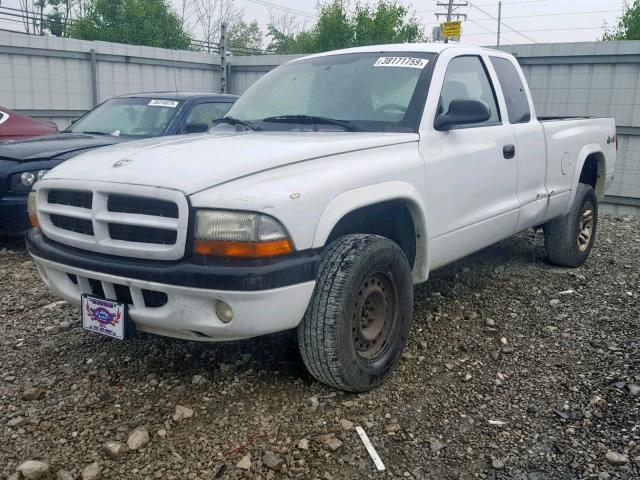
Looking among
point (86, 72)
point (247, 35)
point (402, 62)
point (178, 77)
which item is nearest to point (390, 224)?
point (402, 62)

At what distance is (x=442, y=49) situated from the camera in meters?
4.02

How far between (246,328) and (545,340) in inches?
84.6

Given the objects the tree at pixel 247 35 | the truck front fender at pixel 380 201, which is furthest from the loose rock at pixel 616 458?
the tree at pixel 247 35

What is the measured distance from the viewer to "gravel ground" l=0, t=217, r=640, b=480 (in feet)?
8.50

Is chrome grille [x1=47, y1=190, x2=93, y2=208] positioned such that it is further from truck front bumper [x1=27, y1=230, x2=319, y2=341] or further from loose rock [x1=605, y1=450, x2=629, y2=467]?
loose rock [x1=605, y1=450, x2=629, y2=467]

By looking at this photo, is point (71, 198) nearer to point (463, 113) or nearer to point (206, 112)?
point (463, 113)

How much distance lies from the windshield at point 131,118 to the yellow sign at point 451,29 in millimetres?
11633

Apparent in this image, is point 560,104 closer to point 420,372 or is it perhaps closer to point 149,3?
point 420,372

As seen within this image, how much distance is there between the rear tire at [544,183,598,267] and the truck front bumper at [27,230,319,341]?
3.32 meters

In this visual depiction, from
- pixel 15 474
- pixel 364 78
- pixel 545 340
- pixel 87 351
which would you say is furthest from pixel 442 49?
pixel 15 474

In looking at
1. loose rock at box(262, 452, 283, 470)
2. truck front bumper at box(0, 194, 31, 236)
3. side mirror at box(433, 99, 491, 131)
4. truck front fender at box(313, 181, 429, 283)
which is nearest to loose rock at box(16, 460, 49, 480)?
loose rock at box(262, 452, 283, 470)

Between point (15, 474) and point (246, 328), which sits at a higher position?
point (246, 328)

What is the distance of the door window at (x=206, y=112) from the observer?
656 centimetres

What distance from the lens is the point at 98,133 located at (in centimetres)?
655
